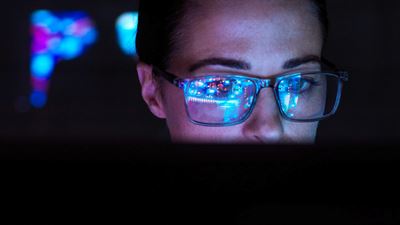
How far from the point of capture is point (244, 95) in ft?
3.22

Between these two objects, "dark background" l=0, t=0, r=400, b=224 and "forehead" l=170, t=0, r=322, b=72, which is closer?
"dark background" l=0, t=0, r=400, b=224

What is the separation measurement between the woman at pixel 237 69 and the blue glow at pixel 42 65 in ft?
13.3

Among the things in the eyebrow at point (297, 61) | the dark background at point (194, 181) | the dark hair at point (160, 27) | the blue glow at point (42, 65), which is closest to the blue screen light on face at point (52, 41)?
the blue glow at point (42, 65)

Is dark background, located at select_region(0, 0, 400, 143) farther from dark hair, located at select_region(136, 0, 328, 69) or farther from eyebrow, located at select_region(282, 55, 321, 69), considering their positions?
eyebrow, located at select_region(282, 55, 321, 69)

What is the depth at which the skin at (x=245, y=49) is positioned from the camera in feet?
3.33

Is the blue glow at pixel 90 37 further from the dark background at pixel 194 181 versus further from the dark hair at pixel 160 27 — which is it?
the dark background at pixel 194 181

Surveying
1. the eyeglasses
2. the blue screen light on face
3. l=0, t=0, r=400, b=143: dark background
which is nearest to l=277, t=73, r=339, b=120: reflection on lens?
the eyeglasses

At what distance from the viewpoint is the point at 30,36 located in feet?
16.9

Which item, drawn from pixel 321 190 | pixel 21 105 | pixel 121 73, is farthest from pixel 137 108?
pixel 321 190

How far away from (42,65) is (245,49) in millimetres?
4278

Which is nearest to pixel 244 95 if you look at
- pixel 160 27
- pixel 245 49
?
pixel 245 49

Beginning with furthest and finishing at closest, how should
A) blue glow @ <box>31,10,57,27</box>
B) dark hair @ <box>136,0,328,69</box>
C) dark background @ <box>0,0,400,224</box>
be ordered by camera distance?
blue glow @ <box>31,10,57,27</box> → dark hair @ <box>136,0,328,69</box> → dark background @ <box>0,0,400,224</box>

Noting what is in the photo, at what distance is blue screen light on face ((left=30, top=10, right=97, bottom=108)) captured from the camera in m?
5.05

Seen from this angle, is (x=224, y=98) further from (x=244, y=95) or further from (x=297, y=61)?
(x=297, y=61)
